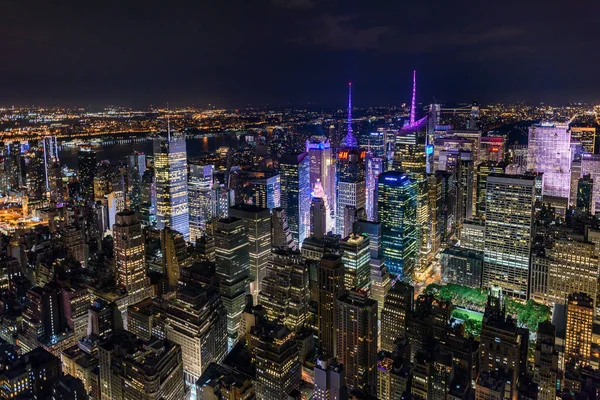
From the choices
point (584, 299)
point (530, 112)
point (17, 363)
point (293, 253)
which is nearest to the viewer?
point (17, 363)

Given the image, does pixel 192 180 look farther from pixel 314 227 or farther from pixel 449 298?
pixel 449 298

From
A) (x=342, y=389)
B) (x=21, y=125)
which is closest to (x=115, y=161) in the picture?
(x=21, y=125)

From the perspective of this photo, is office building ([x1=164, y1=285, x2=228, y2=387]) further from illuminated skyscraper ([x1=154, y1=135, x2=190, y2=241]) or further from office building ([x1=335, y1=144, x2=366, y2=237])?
illuminated skyscraper ([x1=154, y1=135, x2=190, y2=241])

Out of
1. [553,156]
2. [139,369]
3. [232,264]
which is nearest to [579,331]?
[232,264]

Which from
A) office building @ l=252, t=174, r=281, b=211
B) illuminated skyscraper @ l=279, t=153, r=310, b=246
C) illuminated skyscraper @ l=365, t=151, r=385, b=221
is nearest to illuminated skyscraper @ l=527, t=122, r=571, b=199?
illuminated skyscraper @ l=365, t=151, r=385, b=221

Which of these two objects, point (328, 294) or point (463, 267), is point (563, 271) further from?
point (328, 294)
